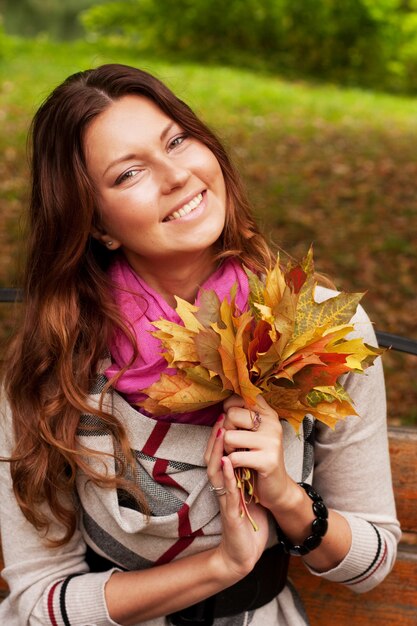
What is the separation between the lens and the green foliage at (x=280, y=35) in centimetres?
1152

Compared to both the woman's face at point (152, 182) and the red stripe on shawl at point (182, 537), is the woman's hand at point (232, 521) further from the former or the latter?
the woman's face at point (152, 182)

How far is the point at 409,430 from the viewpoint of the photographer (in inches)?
91.0

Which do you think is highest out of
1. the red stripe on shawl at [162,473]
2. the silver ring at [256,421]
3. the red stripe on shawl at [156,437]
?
the silver ring at [256,421]

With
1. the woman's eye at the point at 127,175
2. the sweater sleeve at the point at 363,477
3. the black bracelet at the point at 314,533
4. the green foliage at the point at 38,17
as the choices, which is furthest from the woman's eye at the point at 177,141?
the green foliage at the point at 38,17

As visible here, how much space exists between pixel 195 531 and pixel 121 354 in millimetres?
442

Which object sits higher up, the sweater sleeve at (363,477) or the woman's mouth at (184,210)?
the woman's mouth at (184,210)

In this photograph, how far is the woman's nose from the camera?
1.88 meters

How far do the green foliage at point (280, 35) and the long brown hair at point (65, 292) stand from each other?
9.81 m

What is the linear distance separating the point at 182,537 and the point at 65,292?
646 millimetres

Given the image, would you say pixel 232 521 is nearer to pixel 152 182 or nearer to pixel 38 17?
pixel 152 182

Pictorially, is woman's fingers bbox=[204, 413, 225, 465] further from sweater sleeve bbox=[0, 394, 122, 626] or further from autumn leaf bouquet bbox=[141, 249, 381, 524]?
sweater sleeve bbox=[0, 394, 122, 626]

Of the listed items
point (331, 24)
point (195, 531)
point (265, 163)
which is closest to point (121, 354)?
point (195, 531)

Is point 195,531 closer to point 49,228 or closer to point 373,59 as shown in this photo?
point 49,228

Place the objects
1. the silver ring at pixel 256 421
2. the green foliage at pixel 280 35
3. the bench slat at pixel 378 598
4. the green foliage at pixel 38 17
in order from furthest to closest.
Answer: the green foliage at pixel 38 17 → the green foliage at pixel 280 35 → the bench slat at pixel 378 598 → the silver ring at pixel 256 421
